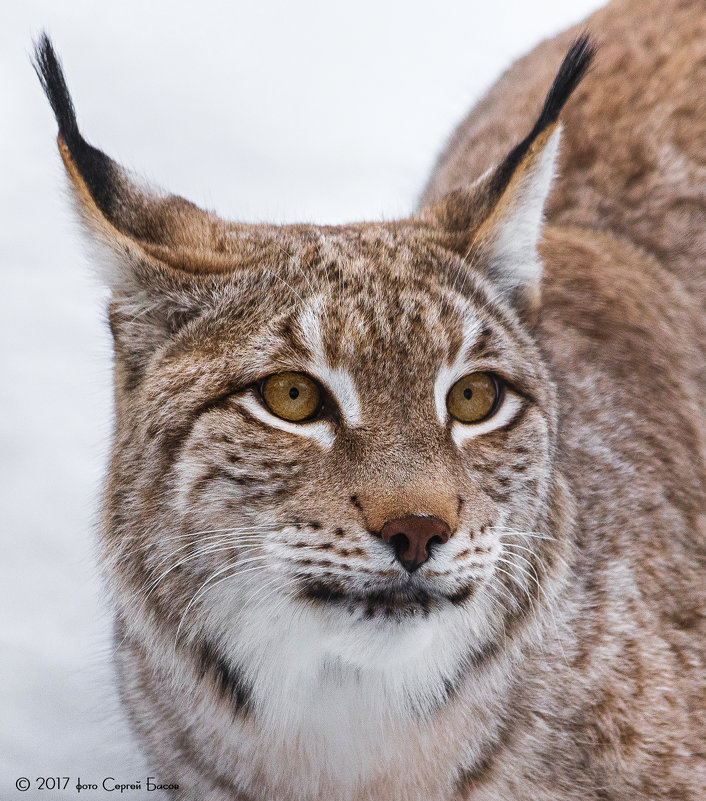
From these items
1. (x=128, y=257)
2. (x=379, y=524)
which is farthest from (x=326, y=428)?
(x=128, y=257)

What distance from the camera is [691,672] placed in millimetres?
2672

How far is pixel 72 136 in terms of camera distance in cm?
226

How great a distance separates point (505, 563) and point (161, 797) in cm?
125

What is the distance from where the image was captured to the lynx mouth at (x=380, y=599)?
1.99m

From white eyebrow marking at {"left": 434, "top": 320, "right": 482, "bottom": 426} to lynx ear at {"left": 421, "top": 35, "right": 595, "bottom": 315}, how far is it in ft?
0.94

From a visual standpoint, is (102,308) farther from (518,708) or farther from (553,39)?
(553,39)

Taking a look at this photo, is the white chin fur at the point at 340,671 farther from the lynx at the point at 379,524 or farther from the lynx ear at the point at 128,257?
the lynx ear at the point at 128,257

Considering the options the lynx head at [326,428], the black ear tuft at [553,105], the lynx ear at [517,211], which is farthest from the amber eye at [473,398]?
the black ear tuft at [553,105]

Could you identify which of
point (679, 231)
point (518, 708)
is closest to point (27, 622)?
point (518, 708)

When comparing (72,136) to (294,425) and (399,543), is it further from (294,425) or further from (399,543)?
(399,543)

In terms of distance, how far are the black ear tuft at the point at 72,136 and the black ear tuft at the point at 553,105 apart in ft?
3.16

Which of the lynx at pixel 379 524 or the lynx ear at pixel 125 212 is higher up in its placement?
the lynx ear at pixel 125 212

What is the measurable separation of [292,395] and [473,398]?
1.39ft

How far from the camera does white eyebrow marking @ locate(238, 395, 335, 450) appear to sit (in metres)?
2.09
